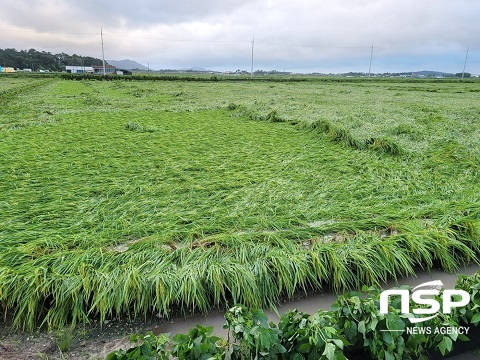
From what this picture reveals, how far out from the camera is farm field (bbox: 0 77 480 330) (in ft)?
5.87

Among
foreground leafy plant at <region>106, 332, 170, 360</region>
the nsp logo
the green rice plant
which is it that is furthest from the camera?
the green rice plant

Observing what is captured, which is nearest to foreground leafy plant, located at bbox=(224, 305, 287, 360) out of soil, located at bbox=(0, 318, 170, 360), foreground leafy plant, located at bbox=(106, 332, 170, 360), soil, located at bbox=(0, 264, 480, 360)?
foreground leafy plant, located at bbox=(106, 332, 170, 360)

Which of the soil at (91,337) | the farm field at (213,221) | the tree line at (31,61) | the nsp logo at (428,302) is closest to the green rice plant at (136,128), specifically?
the farm field at (213,221)

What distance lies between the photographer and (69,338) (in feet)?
5.20

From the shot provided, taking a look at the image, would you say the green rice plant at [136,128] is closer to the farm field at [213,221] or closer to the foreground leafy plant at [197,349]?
the farm field at [213,221]

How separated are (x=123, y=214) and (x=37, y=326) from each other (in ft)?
3.39

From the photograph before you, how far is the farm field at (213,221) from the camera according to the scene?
179 cm

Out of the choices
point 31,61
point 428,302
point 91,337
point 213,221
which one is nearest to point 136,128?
point 213,221

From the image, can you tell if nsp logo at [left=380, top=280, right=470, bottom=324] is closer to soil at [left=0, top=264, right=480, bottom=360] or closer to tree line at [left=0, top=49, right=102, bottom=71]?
soil at [left=0, top=264, right=480, bottom=360]

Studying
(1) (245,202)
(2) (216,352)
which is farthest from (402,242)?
(2) (216,352)

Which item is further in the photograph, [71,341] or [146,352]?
[71,341]

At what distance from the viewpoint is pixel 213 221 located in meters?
2.52

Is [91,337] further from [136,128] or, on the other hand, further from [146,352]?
[136,128]

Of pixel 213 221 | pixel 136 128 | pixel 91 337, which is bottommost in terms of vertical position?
pixel 91 337
